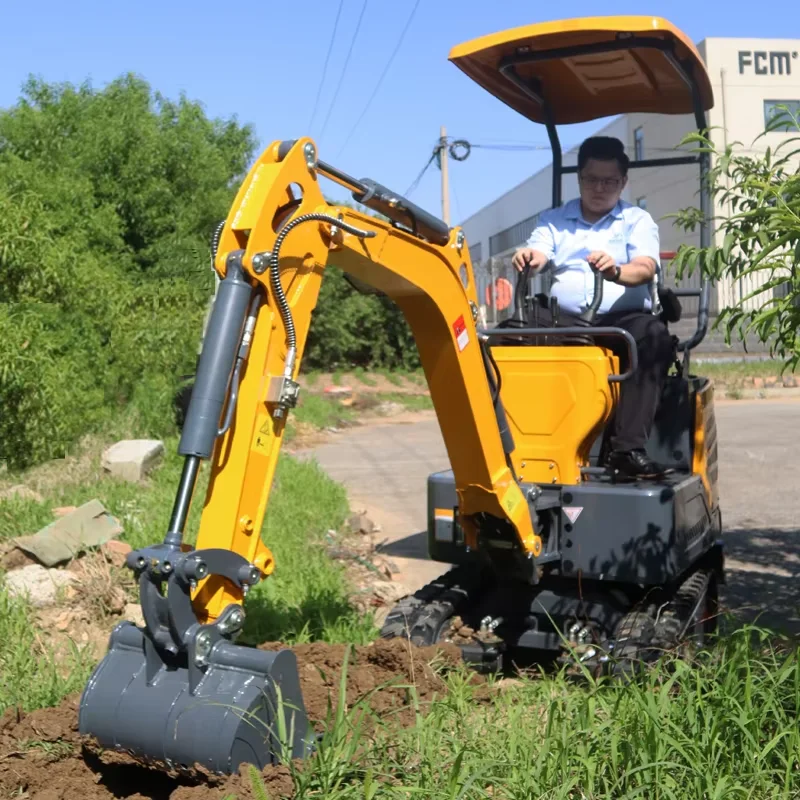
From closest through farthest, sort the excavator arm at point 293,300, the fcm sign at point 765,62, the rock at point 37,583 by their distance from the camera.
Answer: the excavator arm at point 293,300 < the rock at point 37,583 < the fcm sign at point 765,62

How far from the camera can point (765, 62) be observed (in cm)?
2827

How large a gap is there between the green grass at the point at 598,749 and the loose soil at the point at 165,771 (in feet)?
0.55

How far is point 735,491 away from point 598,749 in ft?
24.8

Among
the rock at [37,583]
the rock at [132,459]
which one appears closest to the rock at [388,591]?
the rock at [37,583]

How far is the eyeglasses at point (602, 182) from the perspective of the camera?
18.3ft

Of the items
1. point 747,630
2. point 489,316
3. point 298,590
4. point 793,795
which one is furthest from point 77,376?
point 489,316

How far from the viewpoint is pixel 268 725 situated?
10.5 ft

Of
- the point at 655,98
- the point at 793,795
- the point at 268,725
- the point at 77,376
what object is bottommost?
the point at 793,795

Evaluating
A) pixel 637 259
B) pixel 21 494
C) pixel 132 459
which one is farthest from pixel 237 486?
pixel 132 459

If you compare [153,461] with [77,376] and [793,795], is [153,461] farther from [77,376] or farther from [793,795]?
[793,795]

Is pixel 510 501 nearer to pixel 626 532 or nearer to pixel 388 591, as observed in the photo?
pixel 626 532

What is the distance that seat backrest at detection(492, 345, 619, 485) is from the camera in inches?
199

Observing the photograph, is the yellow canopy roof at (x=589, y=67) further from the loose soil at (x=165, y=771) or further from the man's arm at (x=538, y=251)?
the loose soil at (x=165, y=771)

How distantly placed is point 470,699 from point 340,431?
14.1 m
